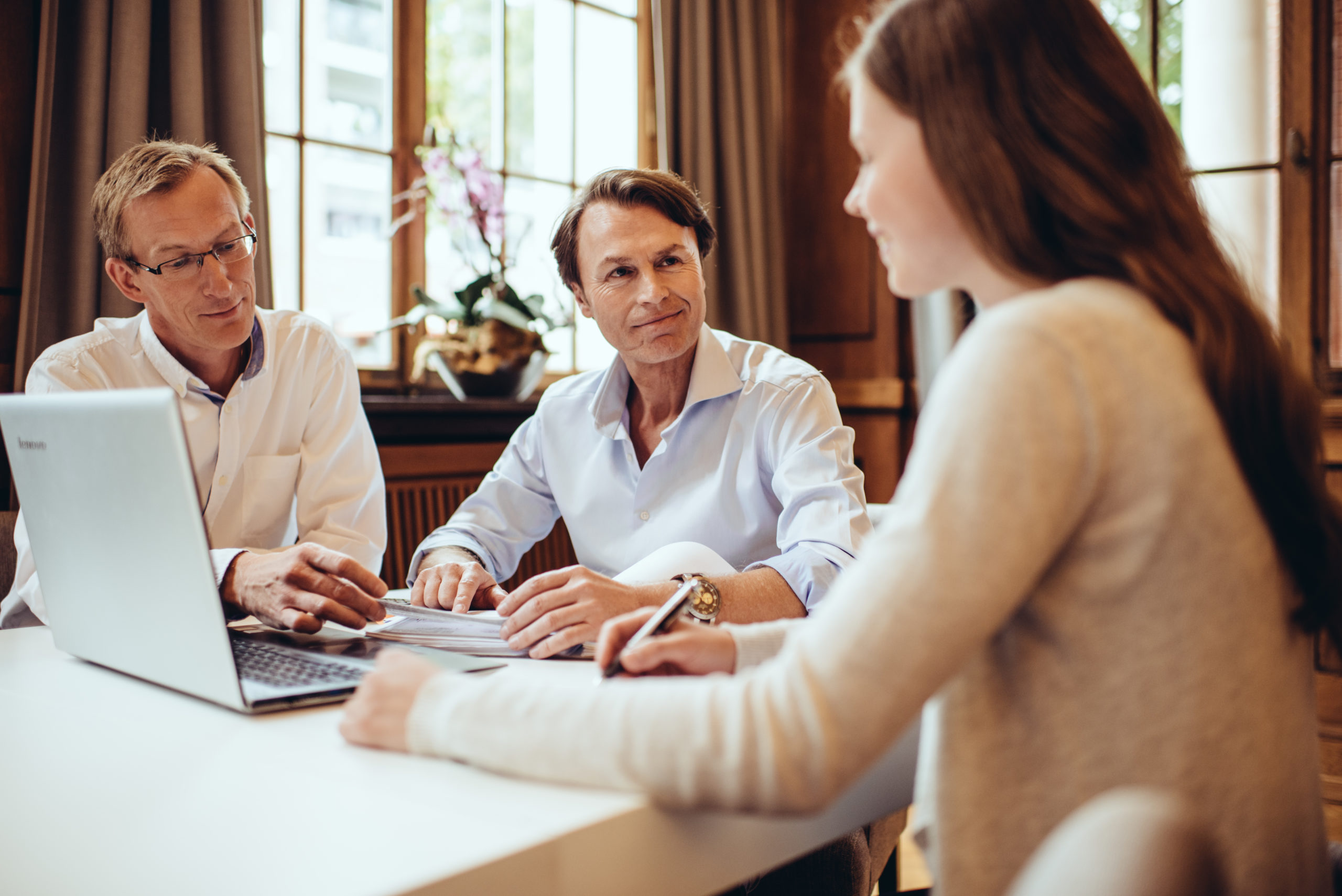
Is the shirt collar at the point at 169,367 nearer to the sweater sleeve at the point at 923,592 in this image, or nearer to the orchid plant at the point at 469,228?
the orchid plant at the point at 469,228

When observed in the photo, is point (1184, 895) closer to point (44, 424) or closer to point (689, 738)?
point (689, 738)

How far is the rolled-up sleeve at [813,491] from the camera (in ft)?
4.35

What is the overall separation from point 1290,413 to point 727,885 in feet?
1.61

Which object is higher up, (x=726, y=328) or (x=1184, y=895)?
(x=726, y=328)

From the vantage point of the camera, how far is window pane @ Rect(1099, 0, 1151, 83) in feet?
9.89

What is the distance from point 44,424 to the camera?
0.93 m

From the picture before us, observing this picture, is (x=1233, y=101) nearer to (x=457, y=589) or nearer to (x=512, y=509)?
(x=512, y=509)

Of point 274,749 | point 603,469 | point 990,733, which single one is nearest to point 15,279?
point 603,469

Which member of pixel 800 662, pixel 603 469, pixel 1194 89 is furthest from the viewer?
pixel 1194 89

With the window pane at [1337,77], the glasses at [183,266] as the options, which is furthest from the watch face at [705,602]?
the window pane at [1337,77]

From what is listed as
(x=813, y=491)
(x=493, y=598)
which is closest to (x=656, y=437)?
(x=813, y=491)

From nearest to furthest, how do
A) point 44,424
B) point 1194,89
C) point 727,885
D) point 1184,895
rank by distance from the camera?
point 1184,895
point 727,885
point 44,424
point 1194,89

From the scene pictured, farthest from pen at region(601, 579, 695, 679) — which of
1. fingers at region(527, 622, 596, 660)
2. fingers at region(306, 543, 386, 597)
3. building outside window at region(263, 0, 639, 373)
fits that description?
building outside window at region(263, 0, 639, 373)

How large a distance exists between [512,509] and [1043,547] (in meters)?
1.33
